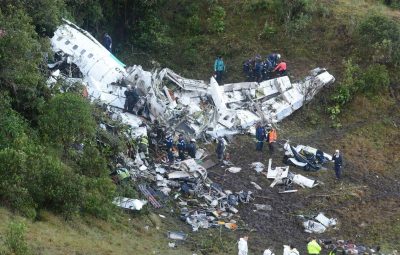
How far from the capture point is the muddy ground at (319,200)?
21422 mm

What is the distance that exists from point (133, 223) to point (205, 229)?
242 centimetres

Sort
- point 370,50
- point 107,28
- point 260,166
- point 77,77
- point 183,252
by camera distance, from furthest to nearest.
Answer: point 107,28 < point 370,50 < point 77,77 < point 260,166 < point 183,252

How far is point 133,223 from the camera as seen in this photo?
20062 mm

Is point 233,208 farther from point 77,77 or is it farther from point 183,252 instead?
point 77,77

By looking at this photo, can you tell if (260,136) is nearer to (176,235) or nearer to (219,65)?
(219,65)

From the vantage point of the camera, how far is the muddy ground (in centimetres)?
2142

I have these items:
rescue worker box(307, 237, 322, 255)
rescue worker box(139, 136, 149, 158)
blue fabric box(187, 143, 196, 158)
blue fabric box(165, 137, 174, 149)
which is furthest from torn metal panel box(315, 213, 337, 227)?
rescue worker box(139, 136, 149, 158)

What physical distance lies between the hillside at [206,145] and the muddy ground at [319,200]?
0.20ft

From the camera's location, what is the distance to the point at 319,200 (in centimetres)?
2333

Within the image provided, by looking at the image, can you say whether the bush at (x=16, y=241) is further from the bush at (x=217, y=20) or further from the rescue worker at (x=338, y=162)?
the bush at (x=217, y=20)

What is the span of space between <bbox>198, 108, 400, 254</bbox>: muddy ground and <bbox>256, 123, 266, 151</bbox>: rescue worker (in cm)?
29

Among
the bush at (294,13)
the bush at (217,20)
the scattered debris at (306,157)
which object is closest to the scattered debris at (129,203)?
the scattered debris at (306,157)

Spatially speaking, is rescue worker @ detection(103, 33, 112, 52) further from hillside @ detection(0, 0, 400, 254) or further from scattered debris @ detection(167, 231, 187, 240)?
scattered debris @ detection(167, 231, 187, 240)

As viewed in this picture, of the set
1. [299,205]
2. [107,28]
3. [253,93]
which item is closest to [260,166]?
[299,205]
